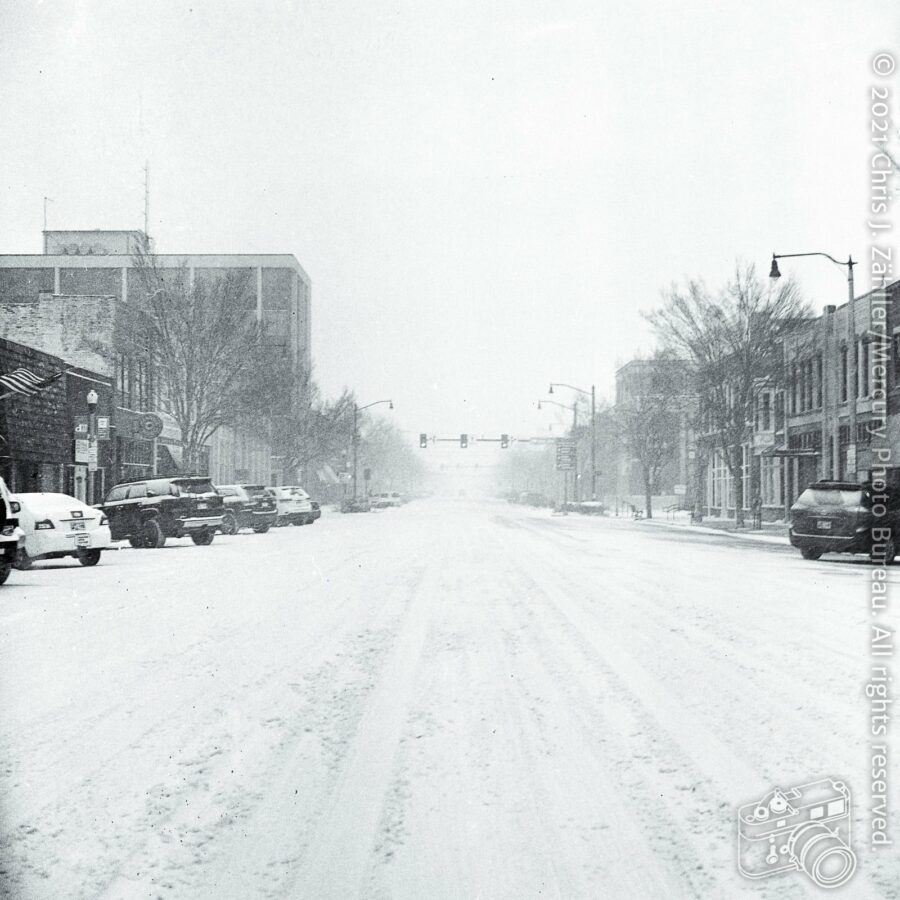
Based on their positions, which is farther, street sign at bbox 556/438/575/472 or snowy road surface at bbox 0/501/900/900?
street sign at bbox 556/438/575/472

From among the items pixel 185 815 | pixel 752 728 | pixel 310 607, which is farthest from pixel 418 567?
pixel 185 815

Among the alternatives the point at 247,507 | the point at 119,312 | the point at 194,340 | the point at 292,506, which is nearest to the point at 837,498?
the point at 247,507

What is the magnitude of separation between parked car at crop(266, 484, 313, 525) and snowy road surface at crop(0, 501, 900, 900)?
91.1 ft

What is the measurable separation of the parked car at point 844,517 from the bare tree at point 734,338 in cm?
1865

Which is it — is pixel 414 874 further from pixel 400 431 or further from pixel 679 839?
pixel 400 431

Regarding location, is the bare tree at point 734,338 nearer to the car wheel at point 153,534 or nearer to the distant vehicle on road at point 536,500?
the car wheel at point 153,534

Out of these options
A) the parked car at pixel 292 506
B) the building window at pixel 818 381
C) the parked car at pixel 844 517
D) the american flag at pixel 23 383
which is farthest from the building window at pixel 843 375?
the american flag at pixel 23 383

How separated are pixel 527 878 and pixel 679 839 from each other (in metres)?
0.79

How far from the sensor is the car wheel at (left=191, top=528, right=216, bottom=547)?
26844mm

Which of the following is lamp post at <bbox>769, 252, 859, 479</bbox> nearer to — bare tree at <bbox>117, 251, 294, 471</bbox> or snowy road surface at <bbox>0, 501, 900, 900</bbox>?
snowy road surface at <bbox>0, 501, 900, 900</bbox>

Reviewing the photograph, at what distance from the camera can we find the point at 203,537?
27.3 m

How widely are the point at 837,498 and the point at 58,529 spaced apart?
14949 millimetres

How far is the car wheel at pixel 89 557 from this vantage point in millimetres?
19344

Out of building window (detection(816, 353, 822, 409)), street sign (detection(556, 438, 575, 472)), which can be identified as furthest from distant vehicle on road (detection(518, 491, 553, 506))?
building window (detection(816, 353, 822, 409))
